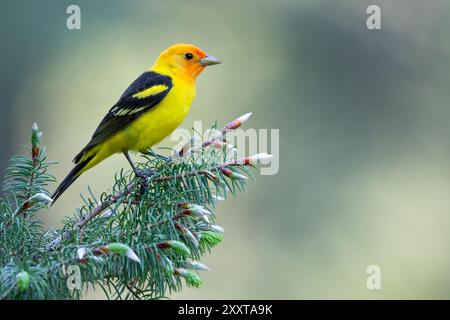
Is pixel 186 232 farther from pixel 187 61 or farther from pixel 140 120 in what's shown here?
pixel 187 61

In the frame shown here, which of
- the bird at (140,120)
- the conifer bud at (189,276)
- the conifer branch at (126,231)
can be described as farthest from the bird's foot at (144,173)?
the bird at (140,120)

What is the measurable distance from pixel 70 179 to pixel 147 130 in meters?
0.76

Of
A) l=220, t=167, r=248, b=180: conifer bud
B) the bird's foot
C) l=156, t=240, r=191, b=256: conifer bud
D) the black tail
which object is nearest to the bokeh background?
the black tail

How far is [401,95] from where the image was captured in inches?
258

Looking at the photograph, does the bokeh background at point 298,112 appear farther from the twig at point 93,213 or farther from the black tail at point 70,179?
the twig at point 93,213

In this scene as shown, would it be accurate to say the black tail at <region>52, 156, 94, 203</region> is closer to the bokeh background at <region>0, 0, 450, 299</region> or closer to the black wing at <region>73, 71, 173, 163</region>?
the black wing at <region>73, 71, 173, 163</region>

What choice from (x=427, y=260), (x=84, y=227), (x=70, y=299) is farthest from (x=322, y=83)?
(x=70, y=299)

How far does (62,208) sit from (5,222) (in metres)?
4.13

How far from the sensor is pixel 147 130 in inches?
160

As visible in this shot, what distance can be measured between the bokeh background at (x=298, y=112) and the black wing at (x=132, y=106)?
1983 millimetres

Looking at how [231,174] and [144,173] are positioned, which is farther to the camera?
[144,173]

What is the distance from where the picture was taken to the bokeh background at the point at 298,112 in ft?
18.6

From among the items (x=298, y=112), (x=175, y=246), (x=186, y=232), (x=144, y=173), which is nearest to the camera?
(x=175, y=246)

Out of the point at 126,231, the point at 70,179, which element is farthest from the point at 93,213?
the point at 70,179
